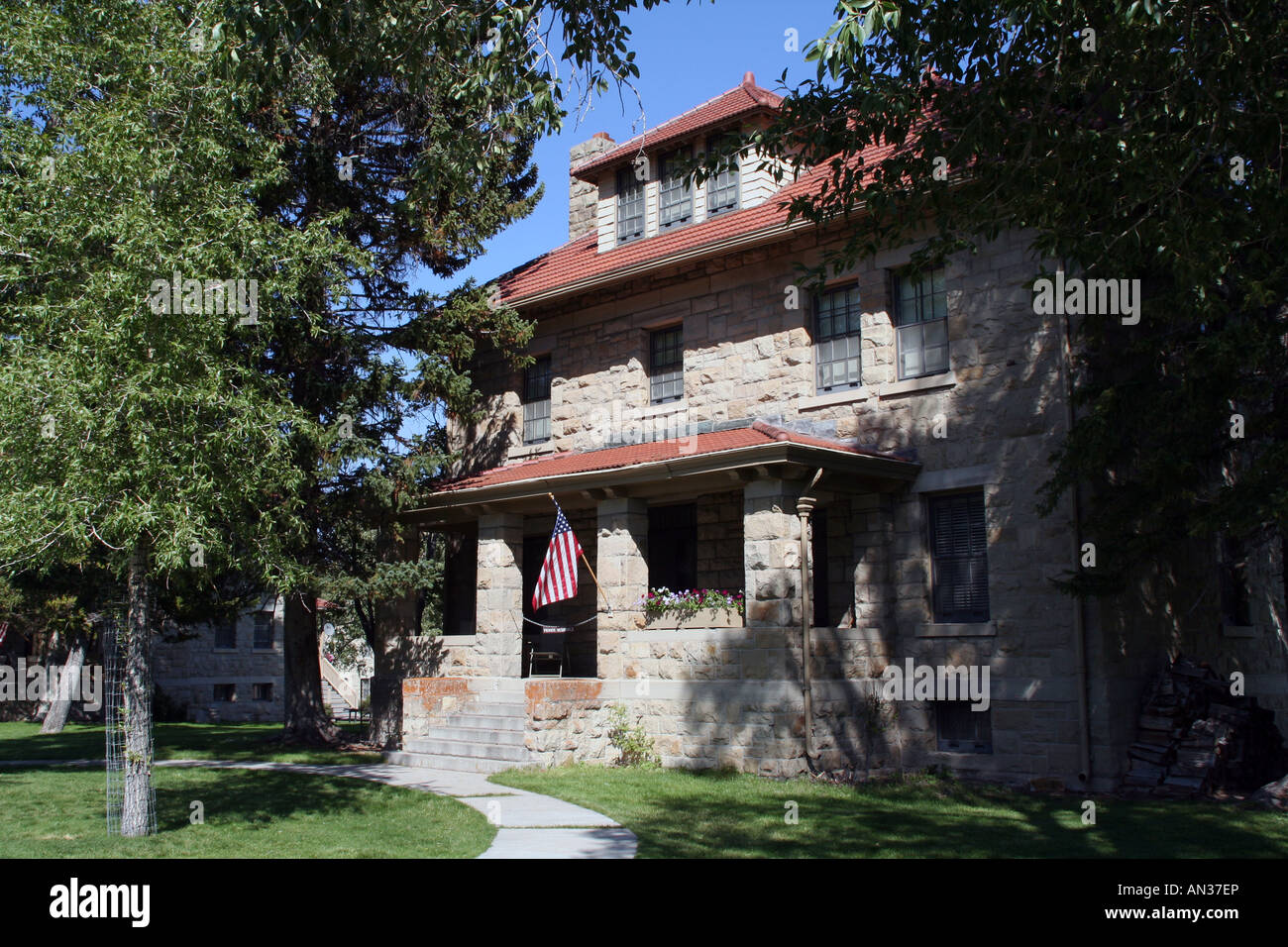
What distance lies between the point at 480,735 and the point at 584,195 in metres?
11.4

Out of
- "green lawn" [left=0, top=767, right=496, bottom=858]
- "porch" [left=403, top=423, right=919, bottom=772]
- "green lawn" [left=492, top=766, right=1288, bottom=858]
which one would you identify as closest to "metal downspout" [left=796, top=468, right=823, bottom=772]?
"porch" [left=403, top=423, right=919, bottom=772]

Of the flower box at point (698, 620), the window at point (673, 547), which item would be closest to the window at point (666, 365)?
the window at point (673, 547)

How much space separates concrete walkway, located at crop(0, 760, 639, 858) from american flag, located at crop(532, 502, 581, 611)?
254 centimetres

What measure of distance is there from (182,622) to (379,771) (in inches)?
409

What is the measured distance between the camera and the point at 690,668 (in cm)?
1454

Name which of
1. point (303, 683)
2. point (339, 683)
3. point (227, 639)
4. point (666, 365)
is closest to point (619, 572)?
point (666, 365)

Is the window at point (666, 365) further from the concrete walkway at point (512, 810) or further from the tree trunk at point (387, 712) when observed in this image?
the concrete walkway at point (512, 810)

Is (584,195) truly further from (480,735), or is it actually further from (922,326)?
(480,735)

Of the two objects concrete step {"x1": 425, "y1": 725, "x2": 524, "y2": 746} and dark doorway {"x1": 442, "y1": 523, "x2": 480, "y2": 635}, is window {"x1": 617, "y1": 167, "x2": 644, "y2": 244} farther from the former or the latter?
concrete step {"x1": 425, "y1": 725, "x2": 524, "y2": 746}

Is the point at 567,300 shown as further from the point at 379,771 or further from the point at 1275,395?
the point at 1275,395

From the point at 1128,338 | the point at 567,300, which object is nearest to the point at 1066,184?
the point at 1128,338

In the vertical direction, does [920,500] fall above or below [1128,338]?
below

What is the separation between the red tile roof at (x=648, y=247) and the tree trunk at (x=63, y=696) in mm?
14289

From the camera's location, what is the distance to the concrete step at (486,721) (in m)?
15.0
